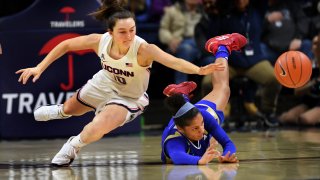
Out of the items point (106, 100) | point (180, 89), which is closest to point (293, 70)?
point (180, 89)

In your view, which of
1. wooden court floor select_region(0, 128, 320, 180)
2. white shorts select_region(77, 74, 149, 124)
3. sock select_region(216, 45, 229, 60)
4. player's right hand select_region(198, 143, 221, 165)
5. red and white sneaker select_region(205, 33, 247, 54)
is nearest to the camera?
wooden court floor select_region(0, 128, 320, 180)

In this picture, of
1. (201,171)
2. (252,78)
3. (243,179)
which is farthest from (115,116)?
(252,78)

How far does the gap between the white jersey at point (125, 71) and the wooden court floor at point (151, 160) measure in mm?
653

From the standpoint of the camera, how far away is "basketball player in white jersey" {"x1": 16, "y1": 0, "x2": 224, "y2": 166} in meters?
6.66

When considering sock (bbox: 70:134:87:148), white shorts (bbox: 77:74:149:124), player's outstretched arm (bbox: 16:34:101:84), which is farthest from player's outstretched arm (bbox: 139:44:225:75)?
sock (bbox: 70:134:87:148)

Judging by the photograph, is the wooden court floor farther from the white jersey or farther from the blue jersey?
the white jersey

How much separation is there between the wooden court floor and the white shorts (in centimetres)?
46

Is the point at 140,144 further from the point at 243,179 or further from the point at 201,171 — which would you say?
the point at 243,179

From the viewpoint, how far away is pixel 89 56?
970 cm

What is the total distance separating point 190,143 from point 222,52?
3.68 feet

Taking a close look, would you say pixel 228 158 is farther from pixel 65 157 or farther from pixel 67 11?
pixel 67 11

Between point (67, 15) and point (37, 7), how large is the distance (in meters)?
0.39

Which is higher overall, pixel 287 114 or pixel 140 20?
pixel 140 20

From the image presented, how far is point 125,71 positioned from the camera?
6.87 metres
